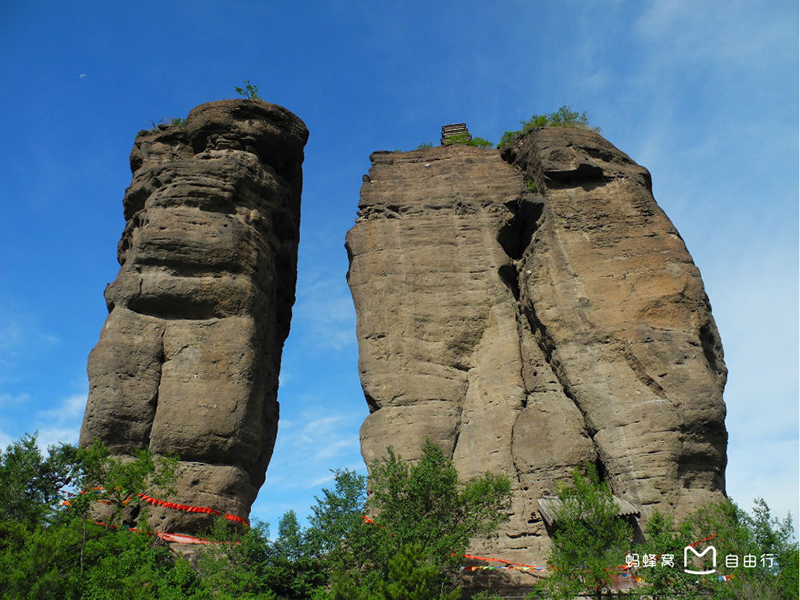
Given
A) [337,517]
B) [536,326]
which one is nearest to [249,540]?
[337,517]

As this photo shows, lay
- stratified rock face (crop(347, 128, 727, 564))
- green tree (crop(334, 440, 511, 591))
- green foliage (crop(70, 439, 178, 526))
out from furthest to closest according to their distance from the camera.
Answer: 1. stratified rock face (crop(347, 128, 727, 564))
2. green foliage (crop(70, 439, 178, 526))
3. green tree (crop(334, 440, 511, 591))

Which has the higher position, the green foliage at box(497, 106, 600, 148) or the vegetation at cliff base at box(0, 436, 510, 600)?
the green foliage at box(497, 106, 600, 148)

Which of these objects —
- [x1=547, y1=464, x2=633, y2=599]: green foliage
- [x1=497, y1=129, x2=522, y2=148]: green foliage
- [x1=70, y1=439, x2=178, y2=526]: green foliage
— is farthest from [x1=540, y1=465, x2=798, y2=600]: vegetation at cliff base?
[x1=497, y1=129, x2=522, y2=148]: green foliage

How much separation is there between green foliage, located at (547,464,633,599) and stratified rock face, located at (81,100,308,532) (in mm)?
8355

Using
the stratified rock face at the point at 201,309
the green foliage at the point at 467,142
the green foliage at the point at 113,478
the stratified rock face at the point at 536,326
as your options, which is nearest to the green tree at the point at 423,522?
the stratified rock face at the point at 536,326

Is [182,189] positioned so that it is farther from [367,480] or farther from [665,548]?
[665,548]

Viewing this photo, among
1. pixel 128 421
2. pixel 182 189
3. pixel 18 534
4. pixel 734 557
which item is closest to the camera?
pixel 734 557

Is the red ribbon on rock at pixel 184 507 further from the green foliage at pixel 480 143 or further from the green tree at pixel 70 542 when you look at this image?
the green foliage at pixel 480 143

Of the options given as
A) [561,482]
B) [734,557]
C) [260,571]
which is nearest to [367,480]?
[260,571]

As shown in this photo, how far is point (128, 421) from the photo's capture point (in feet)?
58.6

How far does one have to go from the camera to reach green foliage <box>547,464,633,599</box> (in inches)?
485

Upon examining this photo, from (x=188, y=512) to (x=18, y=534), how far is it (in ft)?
12.6

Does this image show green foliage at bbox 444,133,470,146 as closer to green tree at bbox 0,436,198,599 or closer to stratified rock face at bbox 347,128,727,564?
stratified rock face at bbox 347,128,727,564

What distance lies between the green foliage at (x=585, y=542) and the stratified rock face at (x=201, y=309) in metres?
8.35
